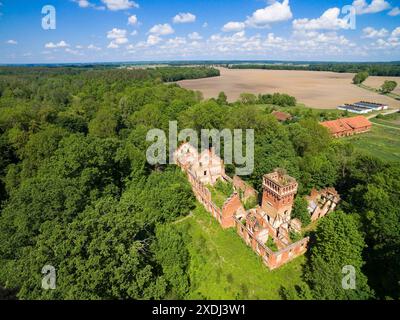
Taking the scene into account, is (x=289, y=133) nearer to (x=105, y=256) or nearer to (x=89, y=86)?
(x=105, y=256)

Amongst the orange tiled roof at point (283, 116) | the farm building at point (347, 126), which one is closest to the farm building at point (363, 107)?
the farm building at point (347, 126)

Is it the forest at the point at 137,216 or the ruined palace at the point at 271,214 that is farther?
the ruined palace at the point at 271,214

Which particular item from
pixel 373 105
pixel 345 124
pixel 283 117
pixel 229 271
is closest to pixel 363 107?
pixel 373 105

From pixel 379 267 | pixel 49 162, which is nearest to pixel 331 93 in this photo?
pixel 379 267

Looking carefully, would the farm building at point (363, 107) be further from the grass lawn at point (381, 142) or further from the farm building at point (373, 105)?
the grass lawn at point (381, 142)

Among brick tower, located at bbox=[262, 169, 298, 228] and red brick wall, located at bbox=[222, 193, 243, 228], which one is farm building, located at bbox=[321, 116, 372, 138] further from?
red brick wall, located at bbox=[222, 193, 243, 228]
